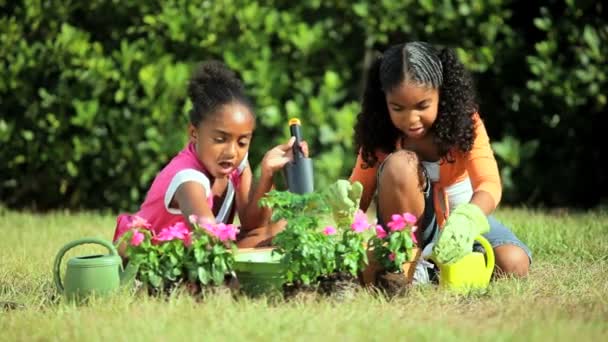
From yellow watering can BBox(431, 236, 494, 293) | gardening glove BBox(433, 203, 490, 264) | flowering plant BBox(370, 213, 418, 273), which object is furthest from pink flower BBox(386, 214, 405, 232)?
yellow watering can BBox(431, 236, 494, 293)

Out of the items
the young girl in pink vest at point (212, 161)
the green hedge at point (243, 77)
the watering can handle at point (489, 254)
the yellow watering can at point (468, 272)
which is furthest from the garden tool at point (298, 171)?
the green hedge at point (243, 77)

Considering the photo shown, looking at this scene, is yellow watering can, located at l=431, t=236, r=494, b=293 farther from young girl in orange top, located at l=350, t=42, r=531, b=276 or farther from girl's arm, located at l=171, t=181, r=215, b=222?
girl's arm, located at l=171, t=181, r=215, b=222

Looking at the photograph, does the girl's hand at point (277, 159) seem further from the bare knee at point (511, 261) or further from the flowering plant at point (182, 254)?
the bare knee at point (511, 261)

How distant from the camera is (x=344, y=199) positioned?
10.2 feet

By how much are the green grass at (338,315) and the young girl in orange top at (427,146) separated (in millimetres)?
337

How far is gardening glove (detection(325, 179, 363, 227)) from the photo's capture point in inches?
123

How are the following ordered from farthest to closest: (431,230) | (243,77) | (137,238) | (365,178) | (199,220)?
(243,77)
(365,178)
(431,230)
(199,220)
(137,238)

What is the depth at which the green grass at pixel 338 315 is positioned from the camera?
249cm

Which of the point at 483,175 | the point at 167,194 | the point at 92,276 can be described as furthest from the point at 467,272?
the point at 92,276

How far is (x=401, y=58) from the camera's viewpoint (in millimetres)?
3400

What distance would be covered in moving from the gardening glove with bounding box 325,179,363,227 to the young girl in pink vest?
207 millimetres

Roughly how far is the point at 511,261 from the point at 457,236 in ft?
1.78

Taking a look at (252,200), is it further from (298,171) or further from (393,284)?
(393,284)

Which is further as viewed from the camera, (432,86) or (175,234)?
(432,86)
